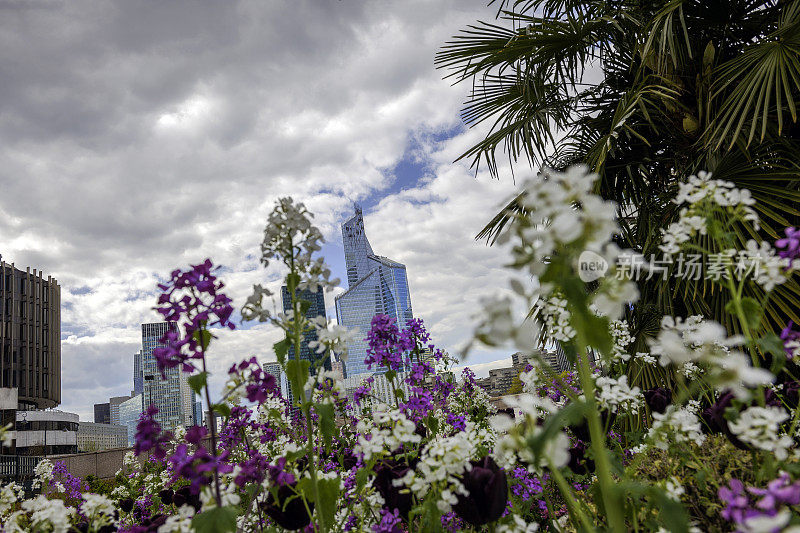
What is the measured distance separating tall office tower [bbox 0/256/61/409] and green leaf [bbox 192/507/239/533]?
40.0 meters

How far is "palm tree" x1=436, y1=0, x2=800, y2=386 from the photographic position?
3.19 meters

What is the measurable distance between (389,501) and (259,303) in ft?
2.04

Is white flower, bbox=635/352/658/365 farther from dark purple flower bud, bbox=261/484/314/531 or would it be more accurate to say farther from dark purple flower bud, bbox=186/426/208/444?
dark purple flower bud, bbox=186/426/208/444

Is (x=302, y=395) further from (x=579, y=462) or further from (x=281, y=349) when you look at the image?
(x=579, y=462)

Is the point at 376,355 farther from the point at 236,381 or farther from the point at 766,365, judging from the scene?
the point at 766,365

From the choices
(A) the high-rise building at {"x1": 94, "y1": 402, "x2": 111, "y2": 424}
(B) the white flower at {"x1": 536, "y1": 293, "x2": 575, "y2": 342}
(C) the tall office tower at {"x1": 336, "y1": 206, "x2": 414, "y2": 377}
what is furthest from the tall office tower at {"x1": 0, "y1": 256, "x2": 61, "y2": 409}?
(A) the high-rise building at {"x1": 94, "y1": 402, "x2": 111, "y2": 424}

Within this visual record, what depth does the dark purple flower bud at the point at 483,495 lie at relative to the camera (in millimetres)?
1004

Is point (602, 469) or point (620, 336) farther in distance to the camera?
point (620, 336)

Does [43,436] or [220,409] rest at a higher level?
[43,436]

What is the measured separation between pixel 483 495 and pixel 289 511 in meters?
0.53

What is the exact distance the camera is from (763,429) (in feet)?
2.73

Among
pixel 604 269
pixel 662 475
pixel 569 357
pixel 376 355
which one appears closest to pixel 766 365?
pixel 662 475

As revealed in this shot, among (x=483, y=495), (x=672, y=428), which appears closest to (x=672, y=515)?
(x=483, y=495)

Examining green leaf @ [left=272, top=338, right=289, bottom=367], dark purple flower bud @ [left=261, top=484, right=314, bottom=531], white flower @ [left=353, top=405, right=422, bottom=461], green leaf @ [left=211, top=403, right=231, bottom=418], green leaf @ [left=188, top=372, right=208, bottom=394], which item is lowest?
dark purple flower bud @ [left=261, top=484, right=314, bottom=531]
